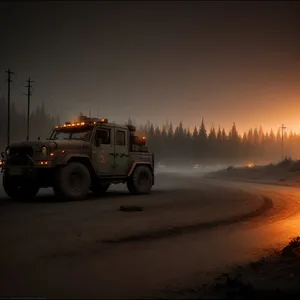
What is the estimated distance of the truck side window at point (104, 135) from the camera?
12.4 metres

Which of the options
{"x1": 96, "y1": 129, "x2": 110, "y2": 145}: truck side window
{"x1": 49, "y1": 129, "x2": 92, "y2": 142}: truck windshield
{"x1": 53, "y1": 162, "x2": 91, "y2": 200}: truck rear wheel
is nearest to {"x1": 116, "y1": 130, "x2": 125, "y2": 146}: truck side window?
{"x1": 96, "y1": 129, "x2": 110, "y2": 145}: truck side window

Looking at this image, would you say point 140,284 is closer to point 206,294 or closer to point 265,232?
point 206,294

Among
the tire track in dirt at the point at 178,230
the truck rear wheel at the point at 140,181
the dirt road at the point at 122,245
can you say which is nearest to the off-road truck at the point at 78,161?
the truck rear wheel at the point at 140,181

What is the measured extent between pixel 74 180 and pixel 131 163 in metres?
2.98

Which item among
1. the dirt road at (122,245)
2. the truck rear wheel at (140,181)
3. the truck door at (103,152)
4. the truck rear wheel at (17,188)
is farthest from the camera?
the truck rear wheel at (140,181)

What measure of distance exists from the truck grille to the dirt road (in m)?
1.41

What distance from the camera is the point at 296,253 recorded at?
5.55 m

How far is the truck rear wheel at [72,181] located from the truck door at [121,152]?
1.71m

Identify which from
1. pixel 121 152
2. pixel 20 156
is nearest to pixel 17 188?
pixel 20 156

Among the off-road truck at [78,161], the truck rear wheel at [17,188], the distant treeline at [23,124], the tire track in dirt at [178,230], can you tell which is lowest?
the tire track in dirt at [178,230]

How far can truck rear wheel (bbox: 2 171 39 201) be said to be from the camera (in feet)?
38.1

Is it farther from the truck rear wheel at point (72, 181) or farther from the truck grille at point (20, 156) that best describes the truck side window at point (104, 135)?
Result: the truck grille at point (20, 156)

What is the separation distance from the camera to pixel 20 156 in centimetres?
1102

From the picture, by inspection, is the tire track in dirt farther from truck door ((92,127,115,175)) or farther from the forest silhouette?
the forest silhouette
